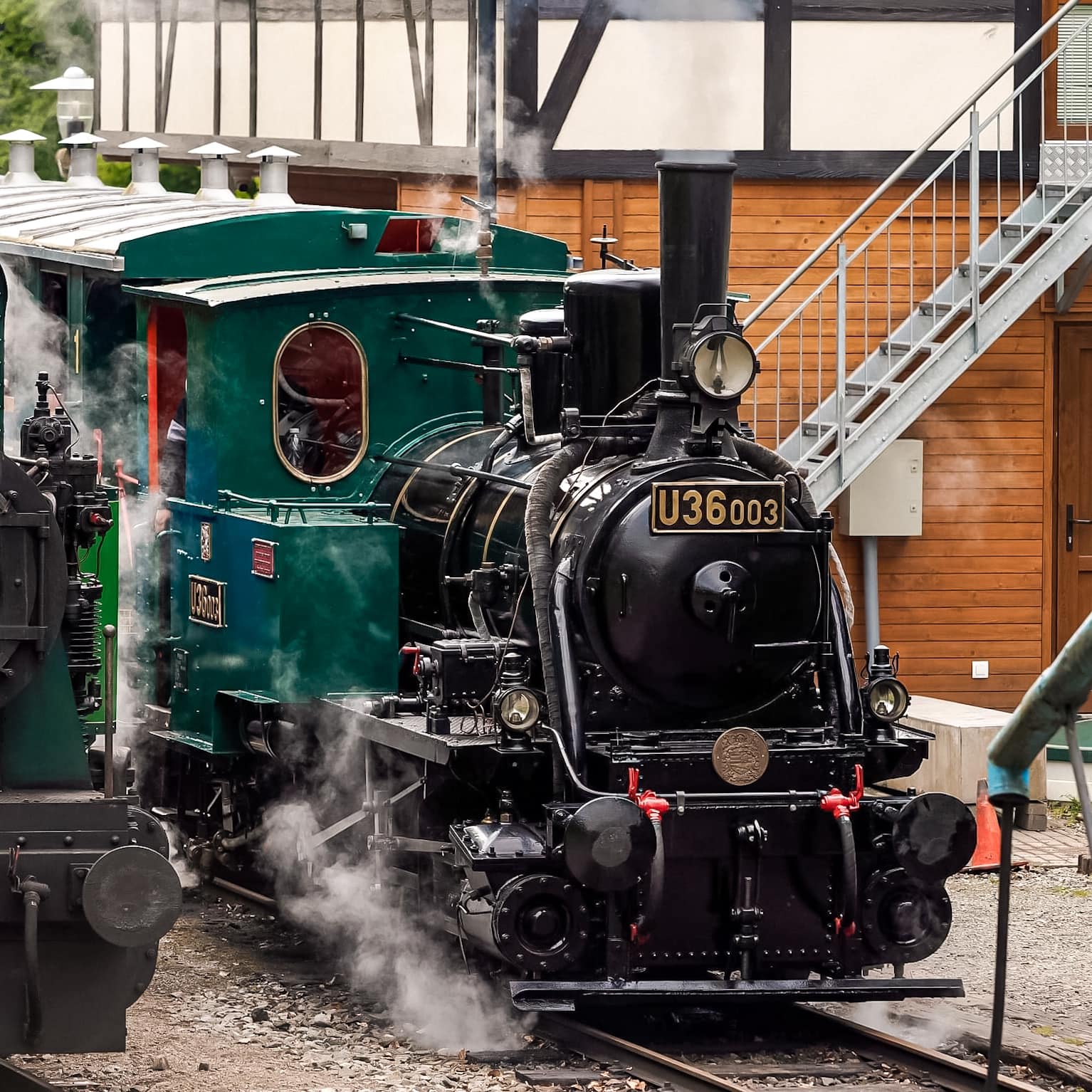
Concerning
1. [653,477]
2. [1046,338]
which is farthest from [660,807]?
[1046,338]

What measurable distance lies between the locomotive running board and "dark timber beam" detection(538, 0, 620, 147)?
6514 millimetres

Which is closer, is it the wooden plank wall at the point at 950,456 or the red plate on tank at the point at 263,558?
the red plate on tank at the point at 263,558

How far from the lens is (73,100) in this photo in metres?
17.1

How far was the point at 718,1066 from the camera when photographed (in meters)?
6.57

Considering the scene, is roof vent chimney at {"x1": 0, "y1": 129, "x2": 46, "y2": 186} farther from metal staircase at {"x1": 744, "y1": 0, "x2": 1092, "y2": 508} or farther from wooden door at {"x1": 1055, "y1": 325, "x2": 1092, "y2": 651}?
wooden door at {"x1": 1055, "y1": 325, "x2": 1092, "y2": 651}

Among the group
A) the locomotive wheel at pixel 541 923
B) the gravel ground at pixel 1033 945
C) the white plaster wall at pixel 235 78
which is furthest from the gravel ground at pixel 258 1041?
the white plaster wall at pixel 235 78

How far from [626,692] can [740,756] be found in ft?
1.40

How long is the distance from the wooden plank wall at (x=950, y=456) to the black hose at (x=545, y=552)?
17.4 ft

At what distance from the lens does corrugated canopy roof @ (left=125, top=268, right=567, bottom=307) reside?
787 centimetres

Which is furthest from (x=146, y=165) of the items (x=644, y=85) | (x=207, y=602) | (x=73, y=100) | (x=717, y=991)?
(x=717, y=991)

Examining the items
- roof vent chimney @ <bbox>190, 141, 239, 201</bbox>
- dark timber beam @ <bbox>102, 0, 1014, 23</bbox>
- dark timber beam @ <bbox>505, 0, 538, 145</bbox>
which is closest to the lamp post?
dark timber beam @ <bbox>102, 0, 1014, 23</bbox>

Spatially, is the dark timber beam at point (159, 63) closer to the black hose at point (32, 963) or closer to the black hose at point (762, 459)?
the black hose at point (762, 459)

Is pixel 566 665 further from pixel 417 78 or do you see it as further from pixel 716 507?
pixel 417 78

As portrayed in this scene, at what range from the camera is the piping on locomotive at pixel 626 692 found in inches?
260
